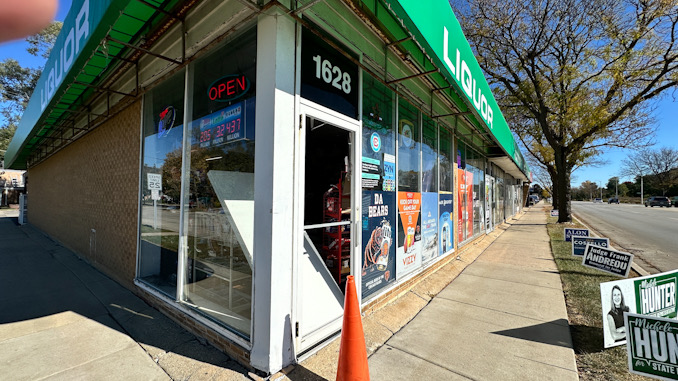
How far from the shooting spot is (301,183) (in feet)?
9.29

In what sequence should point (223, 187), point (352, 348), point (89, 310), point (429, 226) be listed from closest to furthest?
point (352, 348) → point (223, 187) → point (89, 310) → point (429, 226)

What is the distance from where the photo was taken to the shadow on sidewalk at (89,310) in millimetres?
2955

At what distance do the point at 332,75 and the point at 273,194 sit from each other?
1610 mm

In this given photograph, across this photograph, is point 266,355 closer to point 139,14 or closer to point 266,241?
point 266,241

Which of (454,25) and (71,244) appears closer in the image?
(454,25)

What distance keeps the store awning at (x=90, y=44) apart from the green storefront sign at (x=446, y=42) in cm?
239

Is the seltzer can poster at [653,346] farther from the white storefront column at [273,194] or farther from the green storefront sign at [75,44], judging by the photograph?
the green storefront sign at [75,44]

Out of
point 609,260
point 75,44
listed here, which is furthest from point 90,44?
point 609,260

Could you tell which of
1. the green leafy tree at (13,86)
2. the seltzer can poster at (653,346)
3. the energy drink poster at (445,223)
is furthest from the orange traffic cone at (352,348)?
the green leafy tree at (13,86)

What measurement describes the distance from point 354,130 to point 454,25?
80.9 inches

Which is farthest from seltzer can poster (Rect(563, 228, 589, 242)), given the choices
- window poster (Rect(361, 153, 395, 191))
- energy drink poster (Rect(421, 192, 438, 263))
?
window poster (Rect(361, 153, 395, 191))

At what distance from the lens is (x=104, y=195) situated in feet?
19.2

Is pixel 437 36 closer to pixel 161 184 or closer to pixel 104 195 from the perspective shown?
pixel 161 184

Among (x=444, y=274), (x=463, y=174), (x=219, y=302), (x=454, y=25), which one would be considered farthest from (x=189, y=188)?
(x=463, y=174)
